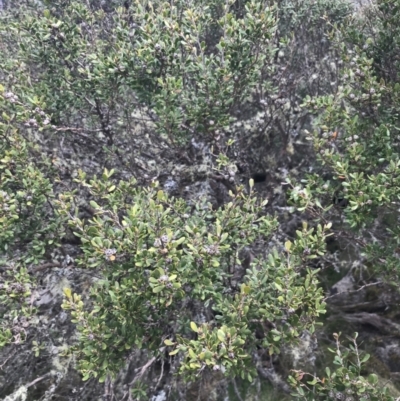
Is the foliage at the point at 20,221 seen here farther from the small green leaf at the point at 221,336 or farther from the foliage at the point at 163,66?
the small green leaf at the point at 221,336

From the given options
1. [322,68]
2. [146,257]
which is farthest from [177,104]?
[322,68]

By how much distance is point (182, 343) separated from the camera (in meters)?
3.31

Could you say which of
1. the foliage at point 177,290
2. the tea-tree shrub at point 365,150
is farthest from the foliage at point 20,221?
the tea-tree shrub at point 365,150

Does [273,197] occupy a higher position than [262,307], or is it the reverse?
[273,197]

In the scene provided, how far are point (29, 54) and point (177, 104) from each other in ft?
8.10

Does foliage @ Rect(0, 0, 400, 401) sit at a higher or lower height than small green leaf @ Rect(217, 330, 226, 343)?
higher

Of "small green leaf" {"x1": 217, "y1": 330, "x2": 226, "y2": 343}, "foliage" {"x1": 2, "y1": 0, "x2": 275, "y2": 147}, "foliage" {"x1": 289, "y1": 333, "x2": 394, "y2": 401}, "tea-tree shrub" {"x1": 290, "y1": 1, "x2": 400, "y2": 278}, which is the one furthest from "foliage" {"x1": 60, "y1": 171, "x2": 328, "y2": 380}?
"foliage" {"x1": 2, "y1": 0, "x2": 275, "y2": 147}

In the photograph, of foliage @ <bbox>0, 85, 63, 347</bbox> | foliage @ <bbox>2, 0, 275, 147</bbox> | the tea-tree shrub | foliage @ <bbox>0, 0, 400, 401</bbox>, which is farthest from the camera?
foliage @ <bbox>2, 0, 275, 147</bbox>

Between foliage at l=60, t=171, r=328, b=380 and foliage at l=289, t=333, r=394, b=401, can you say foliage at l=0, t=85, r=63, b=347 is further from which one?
foliage at l=289, t=333, r=394, b=401

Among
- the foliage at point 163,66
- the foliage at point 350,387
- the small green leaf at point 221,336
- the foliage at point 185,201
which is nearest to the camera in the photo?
the small green leaf at point 221,336

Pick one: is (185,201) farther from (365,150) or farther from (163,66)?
(365,150)

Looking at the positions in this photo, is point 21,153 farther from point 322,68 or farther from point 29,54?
point 322,68

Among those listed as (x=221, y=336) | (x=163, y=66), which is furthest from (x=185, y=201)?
(x=221, y=336)

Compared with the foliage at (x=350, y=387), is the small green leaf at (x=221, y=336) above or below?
Answer: above
